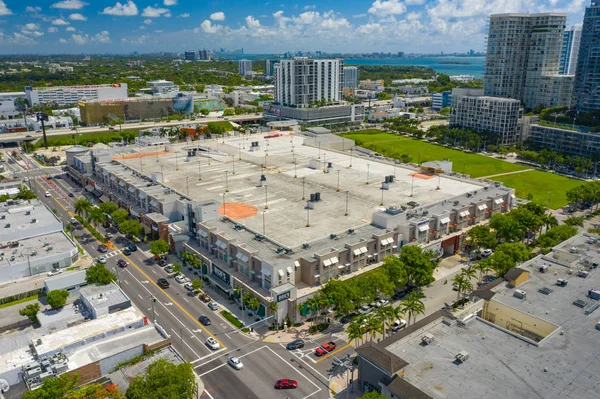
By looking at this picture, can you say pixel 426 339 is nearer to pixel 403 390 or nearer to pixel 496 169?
pixel 403 390

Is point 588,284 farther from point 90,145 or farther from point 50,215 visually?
point 90,145

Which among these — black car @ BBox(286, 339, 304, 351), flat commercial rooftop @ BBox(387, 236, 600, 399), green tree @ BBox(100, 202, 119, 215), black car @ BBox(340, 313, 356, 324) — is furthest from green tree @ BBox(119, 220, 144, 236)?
flat commercial rooftop @ BBox(387, 236, 600, 399)

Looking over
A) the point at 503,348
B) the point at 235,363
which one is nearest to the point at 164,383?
the point at 235,363

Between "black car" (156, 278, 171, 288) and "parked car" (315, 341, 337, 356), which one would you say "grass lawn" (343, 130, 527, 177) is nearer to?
"parked car" (315, 341, 337, 356)

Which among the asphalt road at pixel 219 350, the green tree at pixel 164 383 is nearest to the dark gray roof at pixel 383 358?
the asphalt road at pixel 219 350

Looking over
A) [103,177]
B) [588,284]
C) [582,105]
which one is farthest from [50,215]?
[582,105]
